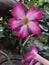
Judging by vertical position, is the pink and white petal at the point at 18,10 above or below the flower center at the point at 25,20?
above

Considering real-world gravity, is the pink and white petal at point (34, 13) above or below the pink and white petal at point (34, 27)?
above

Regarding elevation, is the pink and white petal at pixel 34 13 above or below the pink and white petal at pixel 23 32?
above

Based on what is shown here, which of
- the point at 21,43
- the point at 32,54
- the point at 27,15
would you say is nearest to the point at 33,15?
the point at 27,15

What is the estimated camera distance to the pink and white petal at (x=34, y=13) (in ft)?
2.20

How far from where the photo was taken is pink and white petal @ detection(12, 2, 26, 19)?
0.68 metres

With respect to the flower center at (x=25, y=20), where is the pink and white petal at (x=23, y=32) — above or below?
below

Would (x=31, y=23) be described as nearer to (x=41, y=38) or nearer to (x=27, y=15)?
(x=27, y=15)

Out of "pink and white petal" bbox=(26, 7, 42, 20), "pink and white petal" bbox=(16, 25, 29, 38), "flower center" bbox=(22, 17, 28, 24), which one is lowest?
"pink and white petal" bbox=(16, 25, 29, 38)

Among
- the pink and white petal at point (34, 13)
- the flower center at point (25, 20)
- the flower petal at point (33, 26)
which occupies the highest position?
the pink and white petal at point (34, 13)

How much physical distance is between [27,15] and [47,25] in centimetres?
17

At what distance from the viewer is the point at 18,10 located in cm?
68

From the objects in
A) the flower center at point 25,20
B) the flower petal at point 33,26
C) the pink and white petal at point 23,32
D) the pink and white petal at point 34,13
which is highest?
the pink and white petal at point 34,13

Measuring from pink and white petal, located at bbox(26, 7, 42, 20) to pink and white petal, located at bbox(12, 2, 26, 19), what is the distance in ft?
0.07

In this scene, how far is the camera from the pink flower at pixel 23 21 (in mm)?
680
